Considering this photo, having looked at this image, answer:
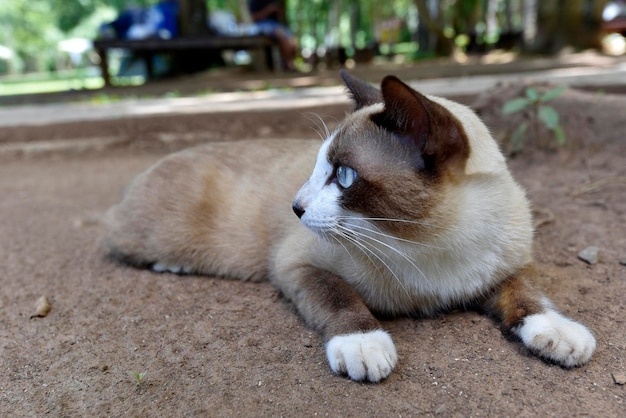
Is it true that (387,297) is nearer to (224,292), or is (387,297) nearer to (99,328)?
(224,292)

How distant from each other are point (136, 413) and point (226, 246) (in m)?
1.23

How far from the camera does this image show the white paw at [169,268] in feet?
9.25

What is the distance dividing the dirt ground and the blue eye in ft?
2.13

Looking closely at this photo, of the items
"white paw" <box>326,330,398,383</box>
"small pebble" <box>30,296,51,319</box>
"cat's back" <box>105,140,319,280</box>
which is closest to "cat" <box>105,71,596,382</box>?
"white paw" <box>326,330,398,383</box>

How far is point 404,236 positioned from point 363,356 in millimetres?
458

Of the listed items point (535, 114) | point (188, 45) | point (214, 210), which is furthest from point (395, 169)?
point (188, 45)

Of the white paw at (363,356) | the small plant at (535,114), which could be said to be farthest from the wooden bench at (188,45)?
the white paw at (363,356)

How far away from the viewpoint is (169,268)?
2840 millimetres

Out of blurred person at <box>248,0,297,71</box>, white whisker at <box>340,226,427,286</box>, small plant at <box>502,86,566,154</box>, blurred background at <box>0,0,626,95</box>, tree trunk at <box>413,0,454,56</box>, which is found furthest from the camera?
tree trunk at <box>413,0,454,56</box>

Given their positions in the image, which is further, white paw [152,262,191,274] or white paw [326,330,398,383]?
white paw [152,262,191,274]

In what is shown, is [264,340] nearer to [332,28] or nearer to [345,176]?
[345,176]

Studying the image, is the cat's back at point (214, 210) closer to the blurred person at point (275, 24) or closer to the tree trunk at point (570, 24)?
the blurred person at point (275, 24)

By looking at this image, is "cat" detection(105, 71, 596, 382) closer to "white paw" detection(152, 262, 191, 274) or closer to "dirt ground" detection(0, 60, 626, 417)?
"dirt ground" detection(0, 60, 626, 417)

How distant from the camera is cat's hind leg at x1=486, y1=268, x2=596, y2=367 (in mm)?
1710
